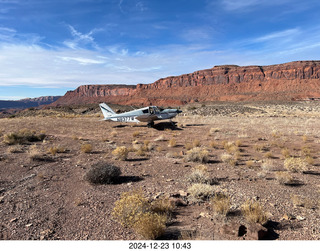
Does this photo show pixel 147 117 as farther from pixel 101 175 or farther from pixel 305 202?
pixel 305 202

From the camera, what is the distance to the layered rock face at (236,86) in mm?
104762

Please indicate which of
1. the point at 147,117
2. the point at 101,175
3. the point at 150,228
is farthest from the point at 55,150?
the point at 147,117

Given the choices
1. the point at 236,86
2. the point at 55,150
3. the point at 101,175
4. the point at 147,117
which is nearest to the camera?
the point at 101,175

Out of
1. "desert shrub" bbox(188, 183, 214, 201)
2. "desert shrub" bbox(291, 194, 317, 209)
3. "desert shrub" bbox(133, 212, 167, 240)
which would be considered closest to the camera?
"desert shrub" bbox(133, 212, 167, 240)

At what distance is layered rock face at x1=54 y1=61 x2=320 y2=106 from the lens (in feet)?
344

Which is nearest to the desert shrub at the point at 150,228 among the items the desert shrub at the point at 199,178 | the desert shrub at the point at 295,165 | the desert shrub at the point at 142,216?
the desert shrub at the point at 142,216

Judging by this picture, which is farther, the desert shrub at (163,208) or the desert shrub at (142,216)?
the desert shrub at (163,208)

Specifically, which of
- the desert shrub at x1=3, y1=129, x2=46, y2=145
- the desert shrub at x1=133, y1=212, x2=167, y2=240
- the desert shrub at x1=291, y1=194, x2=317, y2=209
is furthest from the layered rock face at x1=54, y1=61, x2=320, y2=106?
the desert shrub at x1=133, y1=212, x2=167, y2=240

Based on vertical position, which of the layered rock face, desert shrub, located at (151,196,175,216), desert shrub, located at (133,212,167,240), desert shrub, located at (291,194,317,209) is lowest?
desert shrub, located at (291,194,317,209)

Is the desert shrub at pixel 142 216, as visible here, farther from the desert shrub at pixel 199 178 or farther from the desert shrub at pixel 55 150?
the desert shrub at pixel 55 150

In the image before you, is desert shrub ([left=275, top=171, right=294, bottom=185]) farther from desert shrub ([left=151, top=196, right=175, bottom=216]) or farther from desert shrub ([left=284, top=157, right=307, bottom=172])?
desert shrub ([left=151, top=196, right=175, bottom=216])

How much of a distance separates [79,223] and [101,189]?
1.68 meters

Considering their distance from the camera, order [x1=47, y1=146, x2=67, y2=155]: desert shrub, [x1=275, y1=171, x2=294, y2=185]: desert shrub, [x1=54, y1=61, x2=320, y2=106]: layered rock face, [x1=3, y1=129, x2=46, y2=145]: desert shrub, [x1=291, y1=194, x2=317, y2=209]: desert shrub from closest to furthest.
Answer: [x1=291, y1=194, x2=317, y2=209]: desert shrub
[x1=275, y1=171, x2=294, y2=185]: desert shrub
[x1=47, y1=146, x2=67, y2=155]: desert shrub
[x1=3, y1=129, x2=46, y2=145]: desert shrub
[x1=54, y1=61, x2=320, y2=106]: layered rock face

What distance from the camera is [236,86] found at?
127 m
